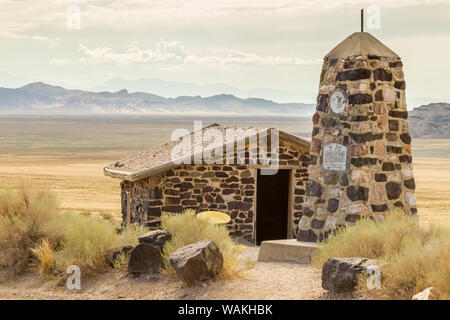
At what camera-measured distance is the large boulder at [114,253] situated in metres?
11.1

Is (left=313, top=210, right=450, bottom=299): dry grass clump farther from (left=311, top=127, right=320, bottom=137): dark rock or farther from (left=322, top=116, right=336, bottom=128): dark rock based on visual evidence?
(left=311, top=127, right=320, bottom=137): dark rock

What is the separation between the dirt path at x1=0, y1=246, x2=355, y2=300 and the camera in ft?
30.3

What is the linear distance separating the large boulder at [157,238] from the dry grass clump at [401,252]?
239 centimetres

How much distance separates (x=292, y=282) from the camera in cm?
988

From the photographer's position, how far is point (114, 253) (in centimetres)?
1116

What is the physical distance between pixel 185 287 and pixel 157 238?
1.31 m

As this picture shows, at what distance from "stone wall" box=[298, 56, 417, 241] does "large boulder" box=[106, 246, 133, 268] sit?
3.42m

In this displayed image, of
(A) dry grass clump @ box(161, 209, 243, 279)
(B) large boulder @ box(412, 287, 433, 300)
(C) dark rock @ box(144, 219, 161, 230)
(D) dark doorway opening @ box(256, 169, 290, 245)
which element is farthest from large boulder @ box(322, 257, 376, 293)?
(D) dark doorway opening @ box(256, 169, 290, 245)

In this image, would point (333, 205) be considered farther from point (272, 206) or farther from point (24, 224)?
point (272, 206)

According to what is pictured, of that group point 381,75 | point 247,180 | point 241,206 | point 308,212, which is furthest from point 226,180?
point 381,75

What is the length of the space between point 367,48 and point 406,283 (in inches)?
193

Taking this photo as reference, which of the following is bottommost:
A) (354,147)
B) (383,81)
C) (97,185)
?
(97,185)
